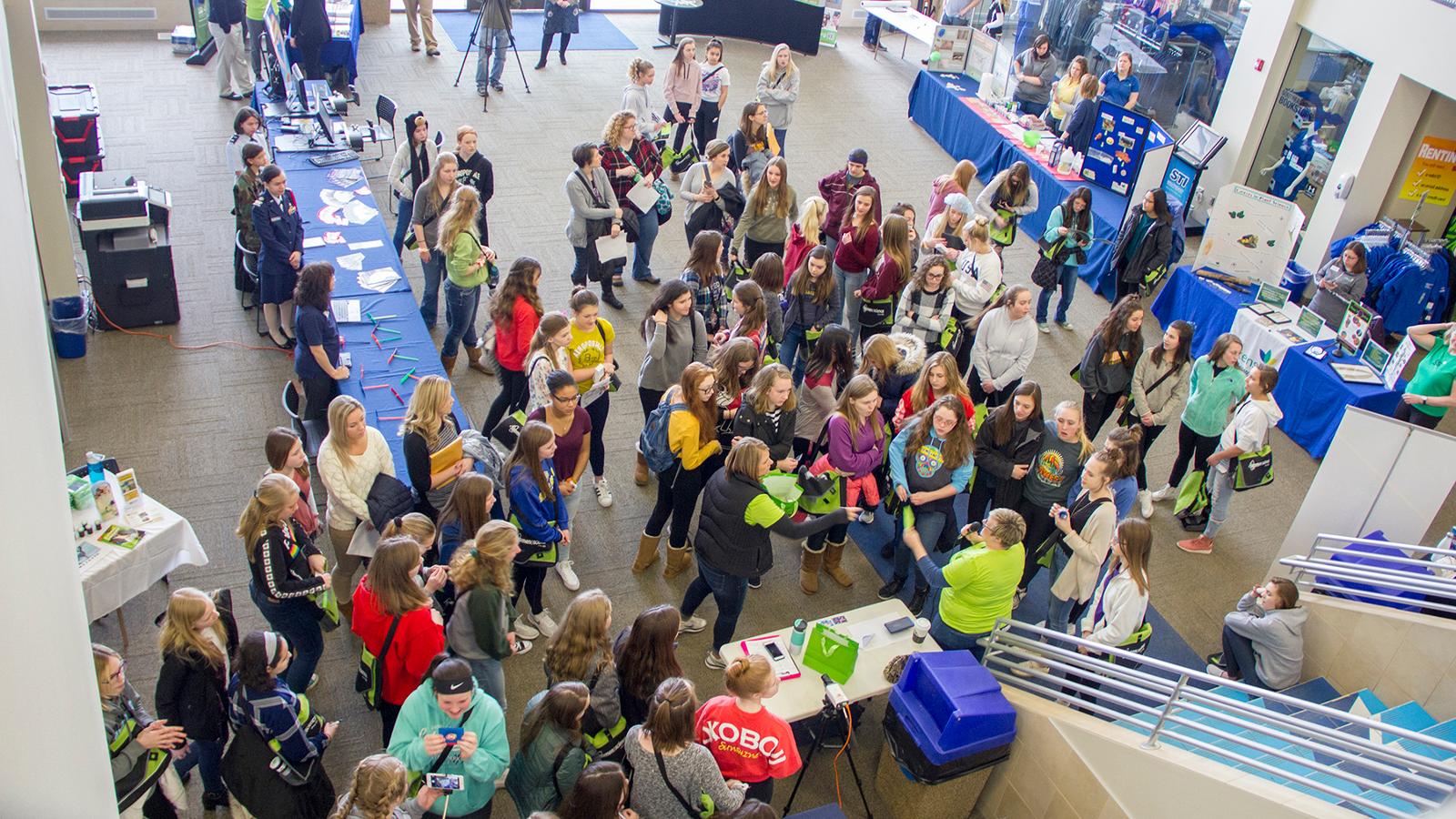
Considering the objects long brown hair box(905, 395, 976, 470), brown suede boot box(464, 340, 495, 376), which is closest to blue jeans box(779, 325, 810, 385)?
long brown hair box(905, 395, 976, 470)

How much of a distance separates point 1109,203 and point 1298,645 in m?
5.48

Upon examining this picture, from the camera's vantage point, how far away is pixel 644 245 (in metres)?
8.15

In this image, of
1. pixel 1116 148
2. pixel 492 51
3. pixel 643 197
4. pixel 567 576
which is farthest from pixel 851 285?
pixel 492 51

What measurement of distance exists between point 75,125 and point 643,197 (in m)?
4.26

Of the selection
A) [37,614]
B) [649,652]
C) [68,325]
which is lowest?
[68,325]

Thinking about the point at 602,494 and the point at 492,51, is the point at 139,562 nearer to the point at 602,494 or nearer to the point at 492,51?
the point at 602,494

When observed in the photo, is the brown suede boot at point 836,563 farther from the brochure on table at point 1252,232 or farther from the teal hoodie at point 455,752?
the brochure on table at point 1252,232

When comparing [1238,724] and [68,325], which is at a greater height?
[1238,724]

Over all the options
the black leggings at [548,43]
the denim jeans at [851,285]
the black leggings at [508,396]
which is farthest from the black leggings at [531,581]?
the black leggings at [548,43]

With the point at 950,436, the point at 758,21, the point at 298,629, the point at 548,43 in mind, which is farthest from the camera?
the point at 758,21

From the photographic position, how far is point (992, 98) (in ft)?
37.0

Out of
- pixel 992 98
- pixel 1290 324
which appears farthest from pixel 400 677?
pixel 992 98

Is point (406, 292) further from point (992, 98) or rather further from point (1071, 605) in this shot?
point (992, 98)

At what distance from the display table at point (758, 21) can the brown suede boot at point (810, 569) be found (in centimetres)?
940
